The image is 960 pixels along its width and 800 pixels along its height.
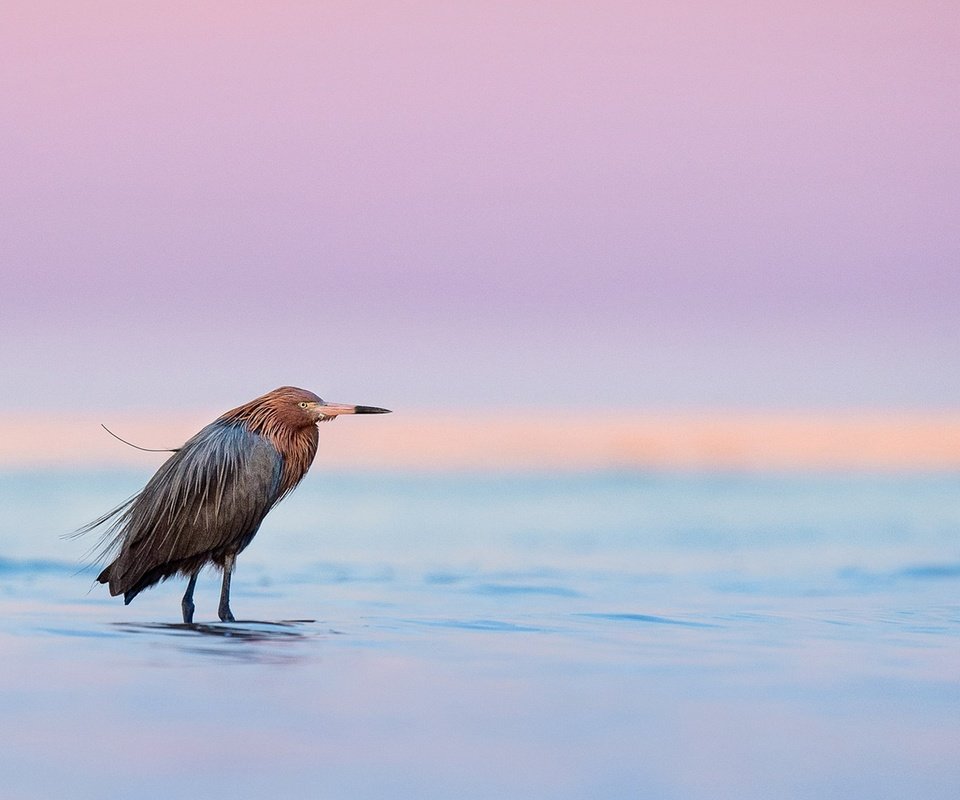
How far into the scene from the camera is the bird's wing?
827cm

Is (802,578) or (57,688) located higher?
(802,578)

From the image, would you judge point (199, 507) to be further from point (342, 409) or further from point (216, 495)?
point (342, 409)

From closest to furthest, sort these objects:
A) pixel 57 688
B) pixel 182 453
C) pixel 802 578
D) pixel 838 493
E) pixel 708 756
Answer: pixel 708 756 < pixel 57 688 < pixel 182 453 < pixel 802 578 < pixel 838 493

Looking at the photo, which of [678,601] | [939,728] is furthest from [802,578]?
[939,728]

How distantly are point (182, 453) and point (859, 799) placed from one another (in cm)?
458

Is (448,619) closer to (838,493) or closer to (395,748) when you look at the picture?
(395,748)

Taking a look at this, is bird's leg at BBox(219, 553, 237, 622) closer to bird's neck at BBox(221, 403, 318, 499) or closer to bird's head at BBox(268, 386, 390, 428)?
bird's neck at BBox(221, 403, 318, 499)

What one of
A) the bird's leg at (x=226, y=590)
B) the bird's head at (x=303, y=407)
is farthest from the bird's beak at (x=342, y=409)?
the bird's leg at (x=226, y=590)

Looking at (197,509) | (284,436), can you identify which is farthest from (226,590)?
(284,436)

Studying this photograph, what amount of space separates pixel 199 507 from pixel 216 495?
0.11 metres

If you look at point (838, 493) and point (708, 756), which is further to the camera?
point (838, 493)

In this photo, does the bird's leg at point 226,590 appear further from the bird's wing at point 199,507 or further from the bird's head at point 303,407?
the bird's head at point 303,407

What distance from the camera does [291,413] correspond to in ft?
28.0

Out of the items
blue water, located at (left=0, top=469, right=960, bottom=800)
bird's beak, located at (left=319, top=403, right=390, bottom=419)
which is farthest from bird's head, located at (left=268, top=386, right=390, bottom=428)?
blue water, located at (left=0, top=469, right=960, bottom=800)
